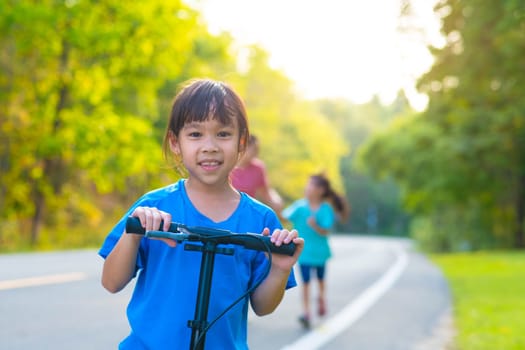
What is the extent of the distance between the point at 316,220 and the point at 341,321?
1247 mm

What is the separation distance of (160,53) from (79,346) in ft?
69.0

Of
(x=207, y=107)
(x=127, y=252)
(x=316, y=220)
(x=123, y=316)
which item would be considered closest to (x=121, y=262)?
(x=127, y=252)

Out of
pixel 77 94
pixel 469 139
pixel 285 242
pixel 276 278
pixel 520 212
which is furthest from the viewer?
pixel 520 212

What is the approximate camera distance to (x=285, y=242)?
2.66 metres

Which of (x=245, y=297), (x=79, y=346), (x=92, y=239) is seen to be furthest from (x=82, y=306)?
(x=92, y=239)

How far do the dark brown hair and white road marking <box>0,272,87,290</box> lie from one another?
8.24 meters

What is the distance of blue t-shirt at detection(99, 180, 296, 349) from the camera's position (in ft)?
9.07

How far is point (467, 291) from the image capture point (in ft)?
53.1

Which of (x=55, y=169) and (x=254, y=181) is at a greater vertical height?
(x=55, y=169)

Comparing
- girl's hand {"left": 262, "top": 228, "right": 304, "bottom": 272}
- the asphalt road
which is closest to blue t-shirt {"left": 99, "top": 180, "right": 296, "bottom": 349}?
girl's hand {"left": 262, "top": 228, "right": 304, "bottom": 272}

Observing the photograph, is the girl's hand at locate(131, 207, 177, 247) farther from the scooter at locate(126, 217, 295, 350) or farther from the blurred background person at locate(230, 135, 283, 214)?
the blurred background person at locate(230, 135, 283, 214)

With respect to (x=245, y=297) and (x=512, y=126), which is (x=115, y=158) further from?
(x=245, y=297)

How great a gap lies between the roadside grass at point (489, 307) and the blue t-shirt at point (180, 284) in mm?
5820

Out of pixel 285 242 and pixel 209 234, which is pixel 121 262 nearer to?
pixel 209 234
